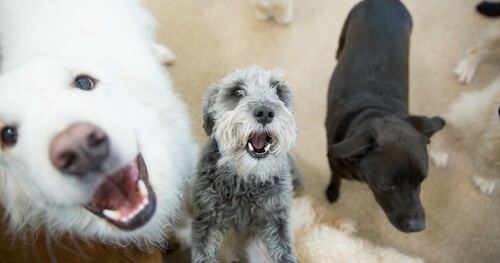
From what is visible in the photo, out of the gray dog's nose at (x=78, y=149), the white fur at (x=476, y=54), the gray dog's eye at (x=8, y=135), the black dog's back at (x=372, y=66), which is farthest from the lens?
the white fur at (x=476, y=54)

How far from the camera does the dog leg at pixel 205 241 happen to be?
1.45 meters

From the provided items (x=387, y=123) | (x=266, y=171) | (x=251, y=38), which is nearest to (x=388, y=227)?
(x=387, y=123)

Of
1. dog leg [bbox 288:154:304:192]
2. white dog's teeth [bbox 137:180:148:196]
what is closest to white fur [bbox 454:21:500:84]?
dog leg [bbox 288:154:304:192]

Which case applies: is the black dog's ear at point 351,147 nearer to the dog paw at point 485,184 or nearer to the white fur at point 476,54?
the dog paw at point 485,184

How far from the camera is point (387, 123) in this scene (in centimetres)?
151

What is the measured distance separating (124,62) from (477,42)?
2.06 meters

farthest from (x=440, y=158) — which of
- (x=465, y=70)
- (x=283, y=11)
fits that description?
(x=283, y=11)

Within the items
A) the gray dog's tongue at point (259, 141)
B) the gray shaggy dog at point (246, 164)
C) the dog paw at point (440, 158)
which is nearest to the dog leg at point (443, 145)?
the dog paw at point (440, 158)

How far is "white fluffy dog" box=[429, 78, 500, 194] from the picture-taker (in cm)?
185

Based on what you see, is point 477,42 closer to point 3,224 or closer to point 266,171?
point 266,171

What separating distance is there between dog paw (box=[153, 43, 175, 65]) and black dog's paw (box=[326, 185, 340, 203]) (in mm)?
1199

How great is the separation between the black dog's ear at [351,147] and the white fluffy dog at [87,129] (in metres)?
0.60

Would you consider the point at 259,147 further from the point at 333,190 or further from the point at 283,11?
the point at 283,11

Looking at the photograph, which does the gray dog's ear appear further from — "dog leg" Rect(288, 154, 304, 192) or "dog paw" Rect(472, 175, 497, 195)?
"dog paw" Rect(472, 175, 497, 195)
